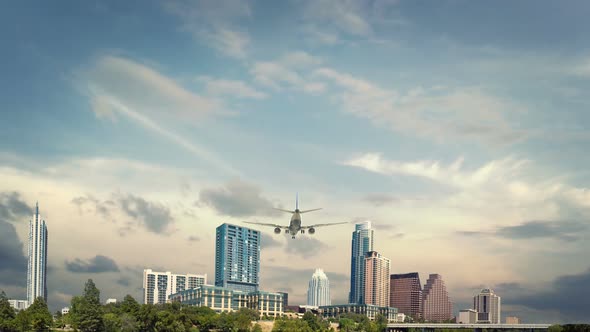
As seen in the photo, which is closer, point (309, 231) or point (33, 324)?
point (309, 231)

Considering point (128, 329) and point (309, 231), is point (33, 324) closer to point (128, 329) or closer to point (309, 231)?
point (128, 329)

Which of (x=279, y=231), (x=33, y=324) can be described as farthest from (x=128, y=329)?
(x=279, y=231)

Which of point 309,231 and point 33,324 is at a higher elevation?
point 309,231

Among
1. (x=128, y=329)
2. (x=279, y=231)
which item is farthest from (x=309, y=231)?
(x=128, y=329)

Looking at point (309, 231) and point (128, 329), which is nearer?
point (309, 231)

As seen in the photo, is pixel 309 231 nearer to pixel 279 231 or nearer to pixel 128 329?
pixel 279 231

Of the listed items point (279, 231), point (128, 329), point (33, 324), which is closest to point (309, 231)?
point (279, 231)

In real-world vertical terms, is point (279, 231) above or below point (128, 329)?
above

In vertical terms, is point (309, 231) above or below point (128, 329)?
above
